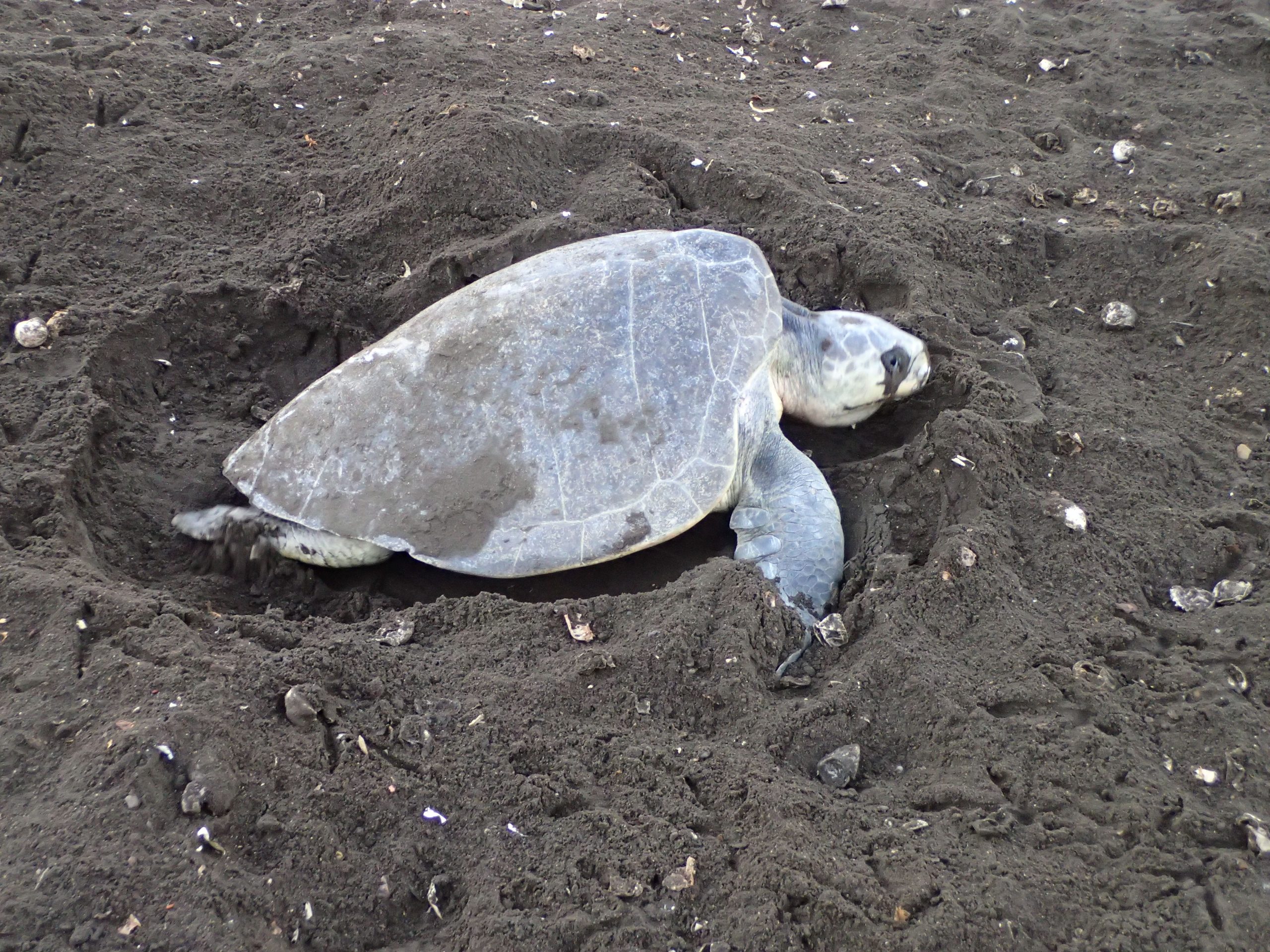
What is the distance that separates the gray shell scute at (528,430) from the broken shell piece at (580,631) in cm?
32

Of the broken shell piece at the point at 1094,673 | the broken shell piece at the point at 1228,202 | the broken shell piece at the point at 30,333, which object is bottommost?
the broken shell piece at the point at 1094,673

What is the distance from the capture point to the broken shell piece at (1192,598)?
7.70ft

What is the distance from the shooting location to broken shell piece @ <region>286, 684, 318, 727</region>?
6.43 ft

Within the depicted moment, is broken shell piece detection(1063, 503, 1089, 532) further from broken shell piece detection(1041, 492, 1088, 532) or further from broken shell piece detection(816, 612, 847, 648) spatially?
broken shell piece detection(816, 612, 847, 648)

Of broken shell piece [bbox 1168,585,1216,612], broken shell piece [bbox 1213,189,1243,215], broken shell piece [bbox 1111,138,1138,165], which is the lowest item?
broken shell piece [bbox 1168,585,1216,612]

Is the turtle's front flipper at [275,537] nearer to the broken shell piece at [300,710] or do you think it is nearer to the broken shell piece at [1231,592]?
the broken shell piece at [300,710]

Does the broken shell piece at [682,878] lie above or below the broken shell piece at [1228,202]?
below

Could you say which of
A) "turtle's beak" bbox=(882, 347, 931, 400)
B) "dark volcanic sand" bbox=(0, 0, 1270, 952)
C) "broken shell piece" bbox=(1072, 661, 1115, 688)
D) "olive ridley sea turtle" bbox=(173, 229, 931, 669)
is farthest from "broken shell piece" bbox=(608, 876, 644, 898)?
"turtle's beak" bbox=(882, 347, 931, 400)

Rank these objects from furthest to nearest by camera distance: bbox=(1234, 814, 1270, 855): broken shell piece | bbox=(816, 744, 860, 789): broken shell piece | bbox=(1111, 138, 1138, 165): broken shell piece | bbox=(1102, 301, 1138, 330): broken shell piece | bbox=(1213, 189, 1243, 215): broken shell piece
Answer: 1. bbox=(1111, 138, 1138, 165): broken shell piece
2. bbox=(1213, 189, 1243, 215): broken shell piece
3. bbox=(1102, 301, 1138, 330): broken shell piece
4. bbox=(816, 744, 860, 789): broken shell piece
5. bbox=(1234, 814, 1270, 855): broken shell piece

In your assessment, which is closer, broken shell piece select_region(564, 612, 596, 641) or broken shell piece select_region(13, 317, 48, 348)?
broken shell piece select_region(564, 612, 596, 641)

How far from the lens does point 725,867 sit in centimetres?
173

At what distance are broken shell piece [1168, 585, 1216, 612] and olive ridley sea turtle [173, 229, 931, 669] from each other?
1.00 metres

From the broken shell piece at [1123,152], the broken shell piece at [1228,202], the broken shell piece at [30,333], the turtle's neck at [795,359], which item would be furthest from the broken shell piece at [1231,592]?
the broken shell piece at [30,333]

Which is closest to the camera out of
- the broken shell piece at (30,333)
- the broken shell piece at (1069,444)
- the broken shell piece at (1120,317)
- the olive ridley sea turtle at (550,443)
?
the olive ridley sea turtle at (550,443)
